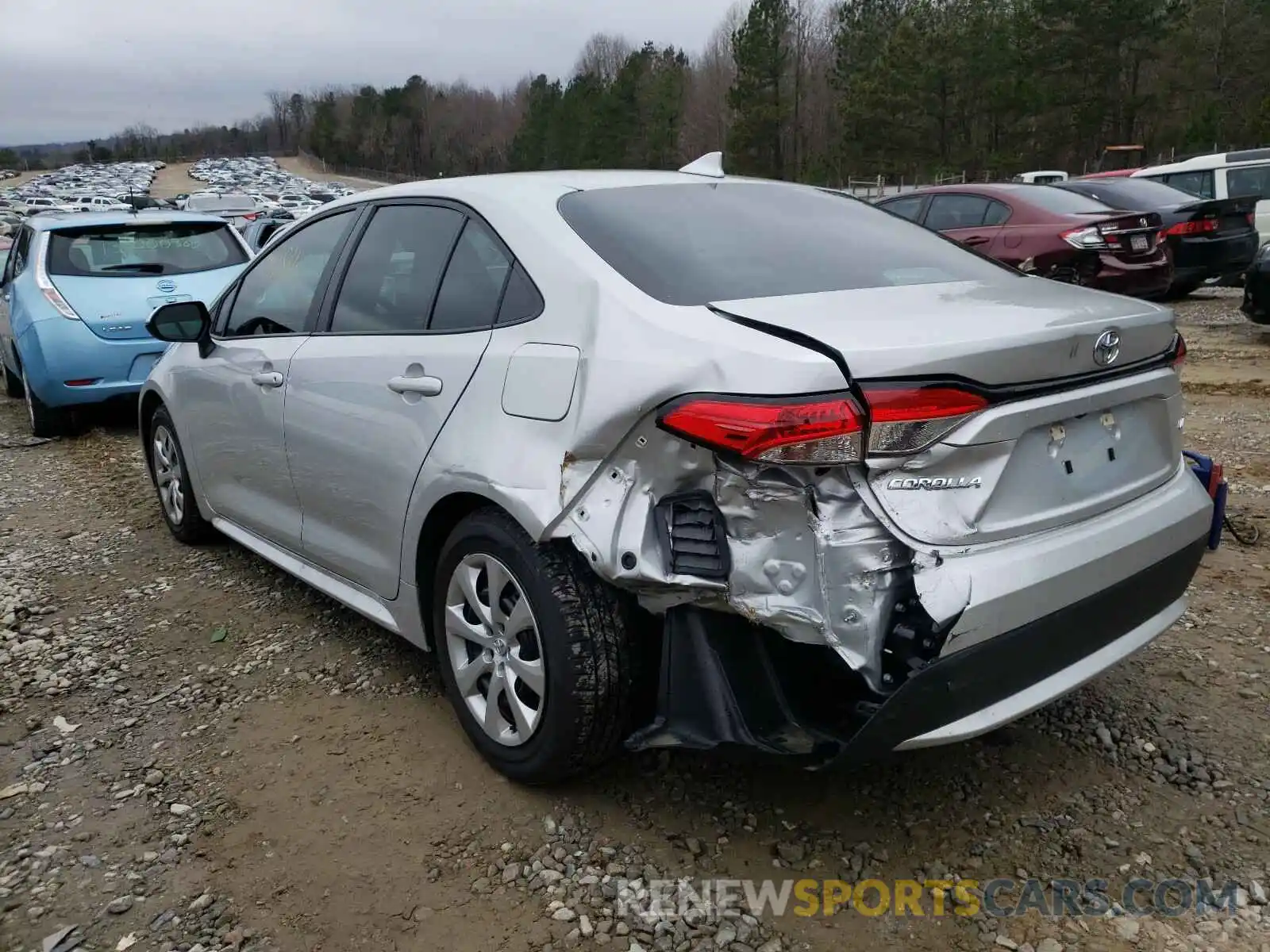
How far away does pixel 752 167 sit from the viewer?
54781 millimetres

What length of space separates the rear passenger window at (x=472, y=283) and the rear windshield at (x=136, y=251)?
17.8 ft

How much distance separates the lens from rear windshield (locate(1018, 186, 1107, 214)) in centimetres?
963

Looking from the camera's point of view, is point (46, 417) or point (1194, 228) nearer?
point (46, 417)

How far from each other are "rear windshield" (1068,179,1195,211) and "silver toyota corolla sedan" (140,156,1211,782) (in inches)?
350

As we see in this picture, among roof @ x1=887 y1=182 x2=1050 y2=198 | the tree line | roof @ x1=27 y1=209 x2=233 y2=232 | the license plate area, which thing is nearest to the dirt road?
the license plate area

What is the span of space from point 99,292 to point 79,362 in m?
0.53

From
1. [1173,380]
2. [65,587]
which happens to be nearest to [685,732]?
[1173,380]

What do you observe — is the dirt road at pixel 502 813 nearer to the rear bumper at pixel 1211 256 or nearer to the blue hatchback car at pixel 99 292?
the blue hatchback car at pixel 99 292

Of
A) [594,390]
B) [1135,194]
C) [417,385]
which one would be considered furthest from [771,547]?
[1135,194]

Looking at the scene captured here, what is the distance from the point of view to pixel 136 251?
7.54m

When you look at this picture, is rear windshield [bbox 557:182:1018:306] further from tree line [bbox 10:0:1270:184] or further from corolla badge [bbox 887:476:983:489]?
tree line [bbox 10:0:1270:184]

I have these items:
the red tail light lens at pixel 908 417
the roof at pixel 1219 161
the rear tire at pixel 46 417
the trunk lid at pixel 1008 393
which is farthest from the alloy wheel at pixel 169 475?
the roof at pixel 1219 161

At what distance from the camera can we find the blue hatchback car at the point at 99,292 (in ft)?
23.0

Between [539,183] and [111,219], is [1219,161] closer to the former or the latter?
[111,219]
